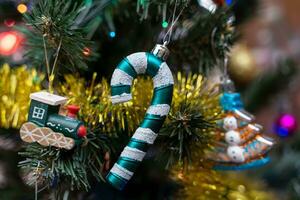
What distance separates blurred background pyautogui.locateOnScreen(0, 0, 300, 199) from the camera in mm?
585

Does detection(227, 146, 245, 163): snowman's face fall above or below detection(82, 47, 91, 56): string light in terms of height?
below

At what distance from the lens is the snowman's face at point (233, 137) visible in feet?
1.67

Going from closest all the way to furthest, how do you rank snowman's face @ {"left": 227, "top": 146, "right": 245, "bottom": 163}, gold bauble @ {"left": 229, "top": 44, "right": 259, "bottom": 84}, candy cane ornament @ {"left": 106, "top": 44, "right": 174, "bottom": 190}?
candy cane ornament @ {"left": 106, "top": 44, "right": 174, "bottom": 190}
snowman's face @ {"left": 227, "top": 146, "right": 245, "bottom": 163}
gold bauble @ {"left": 229, "top": 44, "right": 259, "bottom": 84}

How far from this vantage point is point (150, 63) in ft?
1.35

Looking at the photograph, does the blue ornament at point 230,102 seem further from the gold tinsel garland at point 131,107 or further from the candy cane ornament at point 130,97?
the candy cane ornament at point 130,97

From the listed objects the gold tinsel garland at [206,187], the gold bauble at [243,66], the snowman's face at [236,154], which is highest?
the gold bauble at [243,66]

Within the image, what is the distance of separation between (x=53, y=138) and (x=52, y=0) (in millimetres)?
135

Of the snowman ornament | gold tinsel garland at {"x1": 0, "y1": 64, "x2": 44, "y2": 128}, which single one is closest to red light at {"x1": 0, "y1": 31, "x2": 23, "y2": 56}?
gold tinsel garland at {"x1": 0, "y1": 64, "x2": 44, "y2": 128}

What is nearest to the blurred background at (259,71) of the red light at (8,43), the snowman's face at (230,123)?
the red light at (8,43)

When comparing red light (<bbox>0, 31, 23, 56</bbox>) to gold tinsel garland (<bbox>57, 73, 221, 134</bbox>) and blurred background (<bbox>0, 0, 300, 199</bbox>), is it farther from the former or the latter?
gold tinsel garland (<bbox>57, 73, 221, 134</bbox>)

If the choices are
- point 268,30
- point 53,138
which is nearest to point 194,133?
point 53,138

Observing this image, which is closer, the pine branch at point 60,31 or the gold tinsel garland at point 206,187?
the pine branch at point 60,31

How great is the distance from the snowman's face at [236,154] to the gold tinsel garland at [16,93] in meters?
0.23

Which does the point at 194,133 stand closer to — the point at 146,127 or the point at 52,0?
the point at 146,127
